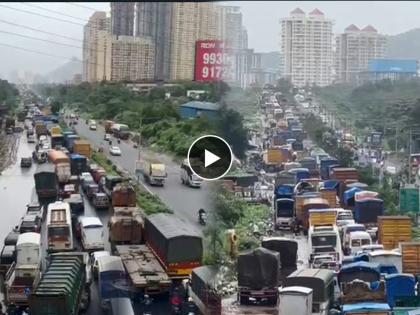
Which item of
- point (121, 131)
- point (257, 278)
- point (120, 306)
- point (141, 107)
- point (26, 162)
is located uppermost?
point (141, 107)

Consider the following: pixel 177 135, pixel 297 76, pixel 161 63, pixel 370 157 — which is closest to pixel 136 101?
pixel 161 63

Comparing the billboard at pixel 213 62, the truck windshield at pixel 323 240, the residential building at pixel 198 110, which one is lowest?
the truck windshield at pixel 323 240

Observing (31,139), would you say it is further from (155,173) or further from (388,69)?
(388,69)

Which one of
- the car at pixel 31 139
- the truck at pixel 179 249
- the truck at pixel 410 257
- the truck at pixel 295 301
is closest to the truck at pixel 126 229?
the truck at pixel 179 249

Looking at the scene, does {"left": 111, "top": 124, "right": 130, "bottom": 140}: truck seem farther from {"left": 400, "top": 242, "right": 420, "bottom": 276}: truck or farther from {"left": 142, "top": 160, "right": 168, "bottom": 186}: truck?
{"left": 400, "top": 242, "right": 420, "bottom": 276}: truck

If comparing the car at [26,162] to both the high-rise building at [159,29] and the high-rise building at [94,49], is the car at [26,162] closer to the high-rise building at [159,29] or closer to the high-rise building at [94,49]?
the high-rise building at [94,49]

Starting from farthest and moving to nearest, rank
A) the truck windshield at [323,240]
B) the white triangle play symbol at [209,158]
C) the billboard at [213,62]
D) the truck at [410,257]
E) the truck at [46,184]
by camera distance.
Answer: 1. the truck at [46,184]
2. the truck windshield at [323,240]
3. the truck at [410,257]
4. the billboard at [213,62]
5. the white triangle play symbol at [209,158]

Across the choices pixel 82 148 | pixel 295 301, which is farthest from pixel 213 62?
pixel 82 148
